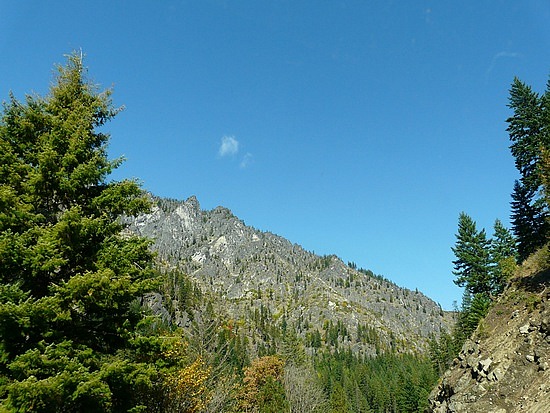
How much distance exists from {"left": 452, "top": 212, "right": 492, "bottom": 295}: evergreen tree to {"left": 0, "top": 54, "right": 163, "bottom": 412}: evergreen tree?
4341 cm

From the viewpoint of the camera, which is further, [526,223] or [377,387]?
[377,387]

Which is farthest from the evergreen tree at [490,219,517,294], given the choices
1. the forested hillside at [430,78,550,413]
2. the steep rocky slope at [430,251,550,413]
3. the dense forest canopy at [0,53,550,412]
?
the dense forest canopy at [0,53,550,412]

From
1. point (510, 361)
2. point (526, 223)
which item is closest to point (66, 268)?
point (510, 361)

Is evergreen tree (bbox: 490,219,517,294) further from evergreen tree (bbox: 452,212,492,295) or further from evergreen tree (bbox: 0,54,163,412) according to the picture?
evergreen tree (bbox: 0,54,163,412)

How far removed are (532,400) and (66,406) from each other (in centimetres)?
1720

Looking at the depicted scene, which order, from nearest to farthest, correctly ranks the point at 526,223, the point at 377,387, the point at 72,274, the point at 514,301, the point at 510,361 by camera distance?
1. the point at 72,274
2. the point at 510,361
3. the point at 514,301
4. the point at 526,223
5. the point at 377,387

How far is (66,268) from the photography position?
368 inches

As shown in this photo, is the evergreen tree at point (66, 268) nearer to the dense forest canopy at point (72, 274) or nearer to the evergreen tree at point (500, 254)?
the dense forest canopy at point (72, 274)

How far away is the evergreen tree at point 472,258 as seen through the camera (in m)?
43.0

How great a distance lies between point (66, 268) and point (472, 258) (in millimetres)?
44877

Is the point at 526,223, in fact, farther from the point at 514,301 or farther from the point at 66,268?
the point at 66,268

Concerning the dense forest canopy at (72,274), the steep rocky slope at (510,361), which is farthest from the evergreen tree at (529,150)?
the dense forest canopy at (72,274)

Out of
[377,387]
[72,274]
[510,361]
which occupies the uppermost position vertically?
[72,274]

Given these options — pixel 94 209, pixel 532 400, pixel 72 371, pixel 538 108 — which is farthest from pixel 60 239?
pixel 538 108
